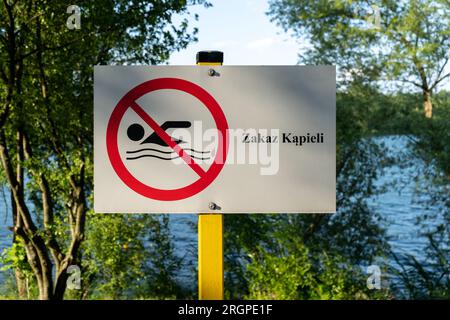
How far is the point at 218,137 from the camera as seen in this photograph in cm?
184

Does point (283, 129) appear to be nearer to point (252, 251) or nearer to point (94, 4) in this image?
point (94, 4)

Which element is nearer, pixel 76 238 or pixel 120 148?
pixel 120 148

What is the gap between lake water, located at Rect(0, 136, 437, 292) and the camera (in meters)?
8.28

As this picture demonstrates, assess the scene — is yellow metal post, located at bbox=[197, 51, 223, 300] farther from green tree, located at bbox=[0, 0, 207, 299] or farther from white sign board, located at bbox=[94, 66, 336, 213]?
green tree, located at bbox=[0, 0, 207, 299]

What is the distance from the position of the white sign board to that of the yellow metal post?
0.12 ft

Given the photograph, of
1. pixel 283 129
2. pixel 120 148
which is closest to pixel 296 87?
pixel 283 129

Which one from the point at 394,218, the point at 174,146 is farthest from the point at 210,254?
the point at 394,218

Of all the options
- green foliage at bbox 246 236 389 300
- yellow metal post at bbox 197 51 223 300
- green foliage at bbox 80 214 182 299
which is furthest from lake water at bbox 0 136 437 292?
yellow metal post at bbox 197 51 223 300

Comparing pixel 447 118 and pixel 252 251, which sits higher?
pixel 447 118

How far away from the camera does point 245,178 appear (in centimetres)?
185

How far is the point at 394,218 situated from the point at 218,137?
743cm

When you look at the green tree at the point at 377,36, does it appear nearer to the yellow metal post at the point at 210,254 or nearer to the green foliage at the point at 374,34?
the green foliage at the point at 374,34

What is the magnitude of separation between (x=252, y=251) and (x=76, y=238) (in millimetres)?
2406
